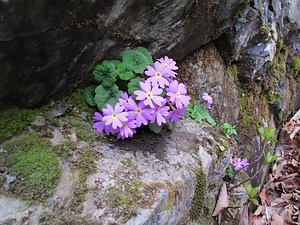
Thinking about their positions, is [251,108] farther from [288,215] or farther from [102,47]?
[102,47]

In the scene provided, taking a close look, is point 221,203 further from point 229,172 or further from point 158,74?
point 158,74

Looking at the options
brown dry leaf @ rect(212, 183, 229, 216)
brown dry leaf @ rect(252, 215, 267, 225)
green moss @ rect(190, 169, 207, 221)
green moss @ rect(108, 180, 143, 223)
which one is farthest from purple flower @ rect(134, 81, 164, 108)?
brown dry leaf @ rect(252, 215, 267, 225)

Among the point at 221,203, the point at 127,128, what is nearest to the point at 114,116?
the point at 127,128

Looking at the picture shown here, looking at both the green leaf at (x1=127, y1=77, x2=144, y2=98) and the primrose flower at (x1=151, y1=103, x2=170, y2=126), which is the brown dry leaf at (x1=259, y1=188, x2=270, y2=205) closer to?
the primrose flower at (x1=151, y1=103, x2=170, y2=126)

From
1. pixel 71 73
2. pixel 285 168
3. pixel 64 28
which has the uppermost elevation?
pixel 64 28

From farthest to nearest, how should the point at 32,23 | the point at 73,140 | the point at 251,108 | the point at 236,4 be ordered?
the point at 251,108, the point at 236,4, the point at 73,140, the point at 32,23

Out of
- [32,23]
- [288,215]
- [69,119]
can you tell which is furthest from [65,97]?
[288,215]
